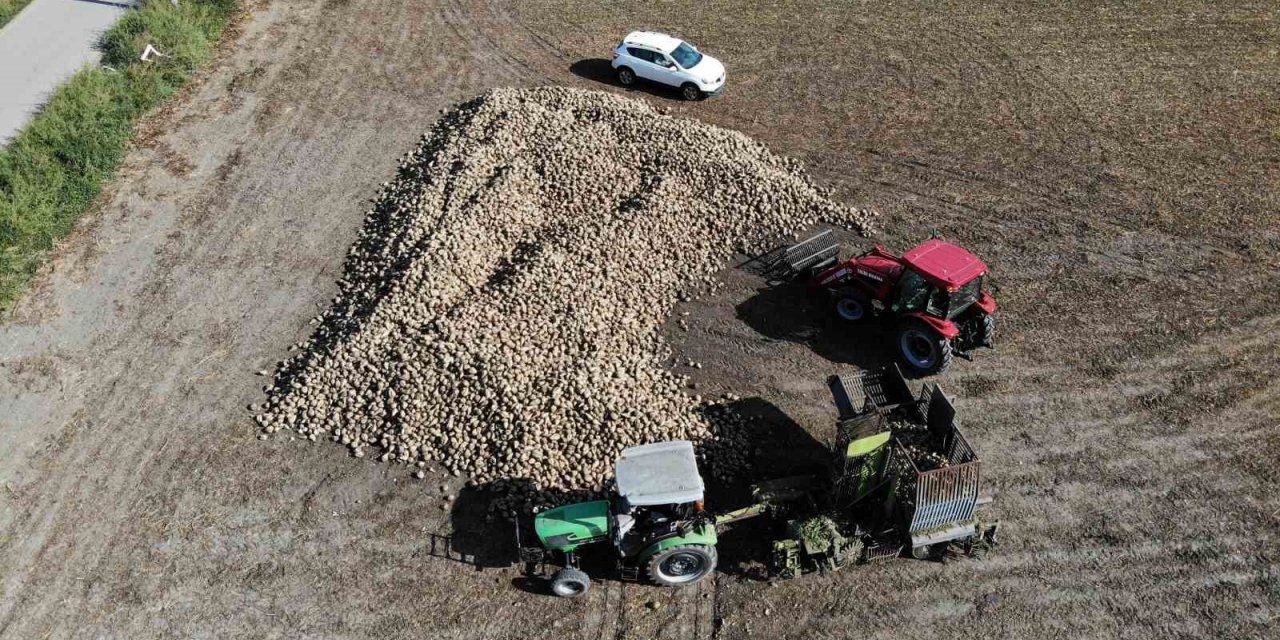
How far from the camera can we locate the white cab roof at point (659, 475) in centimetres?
1070

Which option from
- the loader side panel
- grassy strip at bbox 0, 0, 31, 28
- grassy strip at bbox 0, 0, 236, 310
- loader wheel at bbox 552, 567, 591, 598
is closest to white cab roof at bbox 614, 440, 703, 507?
loader wheel at bbox 552, 567, 591, 598

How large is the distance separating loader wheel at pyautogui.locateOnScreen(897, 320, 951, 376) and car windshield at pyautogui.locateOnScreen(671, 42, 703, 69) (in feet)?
37.9

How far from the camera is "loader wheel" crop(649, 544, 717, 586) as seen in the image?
11.0 m

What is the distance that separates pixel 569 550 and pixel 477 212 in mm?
8208

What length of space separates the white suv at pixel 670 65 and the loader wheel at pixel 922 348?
35.9 feet

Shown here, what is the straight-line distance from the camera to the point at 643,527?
11.1 meters

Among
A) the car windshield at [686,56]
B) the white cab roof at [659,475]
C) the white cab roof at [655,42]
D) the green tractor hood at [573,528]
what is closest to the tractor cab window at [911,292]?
the white cab roof at [659,475]

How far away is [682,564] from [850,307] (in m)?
6.57

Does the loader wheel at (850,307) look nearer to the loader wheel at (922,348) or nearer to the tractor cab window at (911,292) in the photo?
the tractor cab window at (911,292)

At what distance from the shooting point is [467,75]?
24.5m

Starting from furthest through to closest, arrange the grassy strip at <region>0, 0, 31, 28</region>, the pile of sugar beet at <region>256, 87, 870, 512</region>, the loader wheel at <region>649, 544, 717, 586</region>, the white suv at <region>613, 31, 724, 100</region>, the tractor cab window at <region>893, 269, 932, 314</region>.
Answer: the grassy strip at <region>0, 0, 31, 28</region> → the white suv at <region>613, 31, 724, 100</region> → the tractor cab window at <region>893, 269, 932, 314</region> → the pile of sugar beet at <region>256, 87, 870, 512</region> → the loader wheel at <region>649, 544, 717, 586</region>

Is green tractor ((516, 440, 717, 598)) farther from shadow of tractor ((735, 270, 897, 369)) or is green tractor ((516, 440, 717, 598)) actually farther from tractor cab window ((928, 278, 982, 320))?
tractor cab window ((928, 278, 982, 320))

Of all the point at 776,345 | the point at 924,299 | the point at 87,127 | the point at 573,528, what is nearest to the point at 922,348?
the point at 924,299

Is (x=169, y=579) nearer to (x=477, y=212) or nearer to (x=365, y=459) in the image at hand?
(x=365, y=459)
